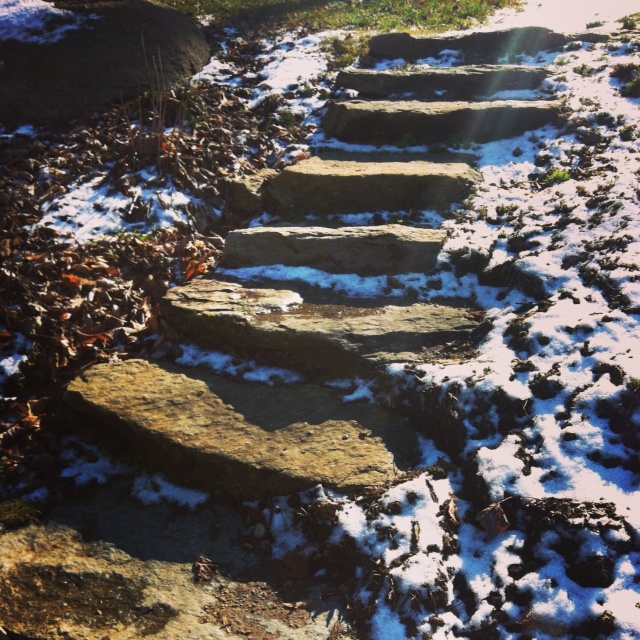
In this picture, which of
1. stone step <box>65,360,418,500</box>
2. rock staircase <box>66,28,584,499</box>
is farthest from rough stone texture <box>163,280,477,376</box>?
stone step <box>65,360,418,500</box>

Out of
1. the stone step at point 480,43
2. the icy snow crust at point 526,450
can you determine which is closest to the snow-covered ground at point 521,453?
the icy snow crust at point 526,450

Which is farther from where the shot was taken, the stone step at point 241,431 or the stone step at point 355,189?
the stone step at point 355,189

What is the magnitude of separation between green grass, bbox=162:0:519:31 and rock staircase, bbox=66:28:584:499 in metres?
4.78

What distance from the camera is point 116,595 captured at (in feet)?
10.6

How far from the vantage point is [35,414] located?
14.0 ft

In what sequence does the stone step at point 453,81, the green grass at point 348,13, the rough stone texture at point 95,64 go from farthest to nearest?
the green grass at point 348,13
the stone step at point 453,81
the rough stone texture at point 95,64

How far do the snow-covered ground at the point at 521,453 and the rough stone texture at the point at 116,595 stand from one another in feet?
1.18

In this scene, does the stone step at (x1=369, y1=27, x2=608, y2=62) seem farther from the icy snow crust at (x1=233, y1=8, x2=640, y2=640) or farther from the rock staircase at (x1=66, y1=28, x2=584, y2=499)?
the icy snow crust at (x1=233, y1=8, x2=640, y2=640)

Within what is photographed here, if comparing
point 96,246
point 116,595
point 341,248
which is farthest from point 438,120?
point 116,595

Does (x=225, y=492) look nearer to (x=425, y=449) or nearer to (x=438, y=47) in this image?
(x=425, y=449)

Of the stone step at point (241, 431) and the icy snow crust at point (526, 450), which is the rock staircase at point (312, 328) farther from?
the icy snow crust at point (526, 450)

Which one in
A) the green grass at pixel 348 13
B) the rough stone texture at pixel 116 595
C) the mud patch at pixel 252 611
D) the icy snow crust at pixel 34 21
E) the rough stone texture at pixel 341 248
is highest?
the green grass at pixel 348 13

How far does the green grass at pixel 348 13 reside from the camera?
35.7 feet

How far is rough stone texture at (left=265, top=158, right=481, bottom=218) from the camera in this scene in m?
6.05
